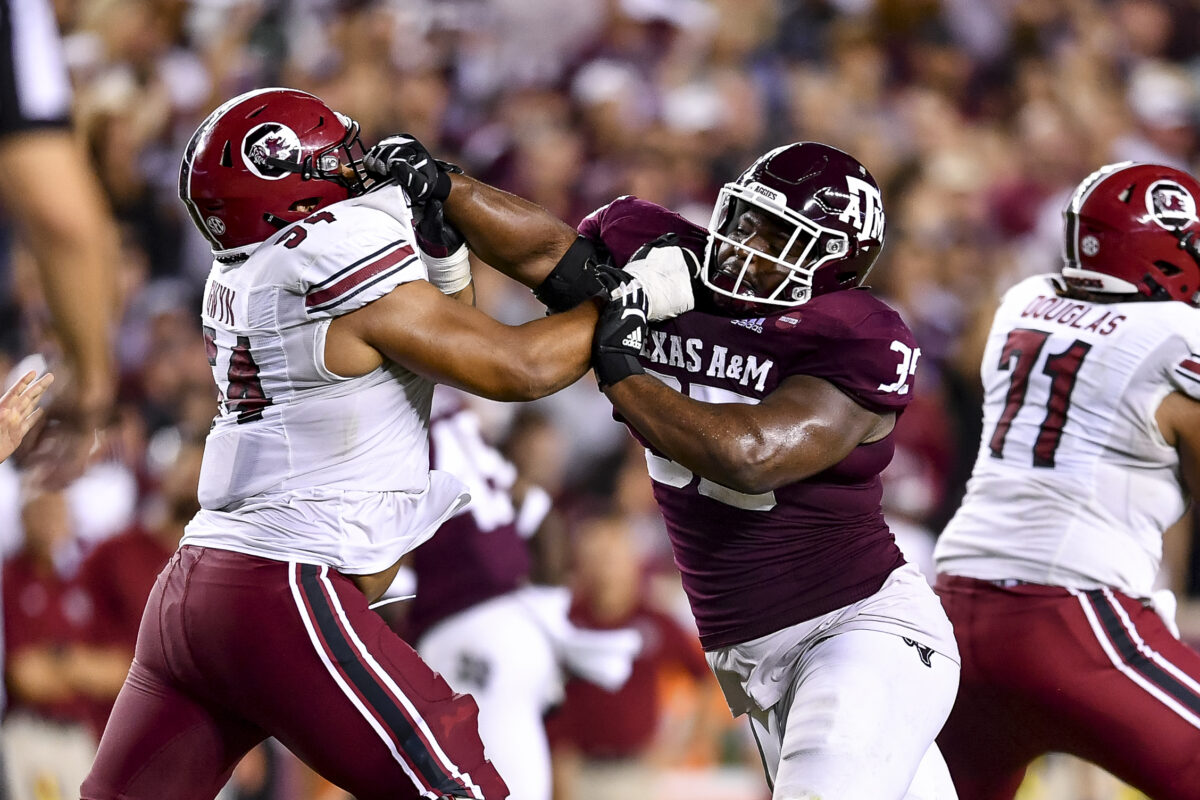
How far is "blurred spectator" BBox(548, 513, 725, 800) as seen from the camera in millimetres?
5488

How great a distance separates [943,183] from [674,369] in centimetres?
476

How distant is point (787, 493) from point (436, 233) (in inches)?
37.0

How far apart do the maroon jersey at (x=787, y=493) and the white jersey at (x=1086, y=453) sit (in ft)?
1.81

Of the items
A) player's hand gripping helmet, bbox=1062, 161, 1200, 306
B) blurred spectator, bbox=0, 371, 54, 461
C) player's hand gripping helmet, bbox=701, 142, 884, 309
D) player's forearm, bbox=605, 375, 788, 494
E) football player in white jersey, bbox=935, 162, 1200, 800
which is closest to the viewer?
player's forearm, bbox=605, 375, 788, 494

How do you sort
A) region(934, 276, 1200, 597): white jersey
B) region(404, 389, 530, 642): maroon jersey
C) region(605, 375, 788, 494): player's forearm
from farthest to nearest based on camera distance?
region(404, 389, 530, 642): maroon jersey → region(934, 276, 1200, 597): white jersey → region(605, 375, 788, 494): player's forearm

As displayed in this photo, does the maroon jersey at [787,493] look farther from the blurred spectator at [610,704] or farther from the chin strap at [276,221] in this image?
the blurred spectator at [610,704]

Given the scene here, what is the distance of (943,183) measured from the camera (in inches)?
296

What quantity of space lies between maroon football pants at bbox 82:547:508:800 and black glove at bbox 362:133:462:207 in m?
0.80

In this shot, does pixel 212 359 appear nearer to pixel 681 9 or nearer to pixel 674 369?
pixel 674 369

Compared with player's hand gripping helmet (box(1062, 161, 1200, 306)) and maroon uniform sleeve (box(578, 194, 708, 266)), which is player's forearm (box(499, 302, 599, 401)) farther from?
player's hand gripping helmet (box(1062, 161, 1200, 306))

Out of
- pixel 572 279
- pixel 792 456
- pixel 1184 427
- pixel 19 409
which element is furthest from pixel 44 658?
pixel 1184 427

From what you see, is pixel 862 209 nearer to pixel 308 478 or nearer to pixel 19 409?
pixel 308 478

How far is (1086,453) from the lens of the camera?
138 inches

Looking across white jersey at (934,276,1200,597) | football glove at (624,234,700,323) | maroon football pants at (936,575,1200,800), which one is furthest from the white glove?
maroon football pants at (936,575,1200,800)
